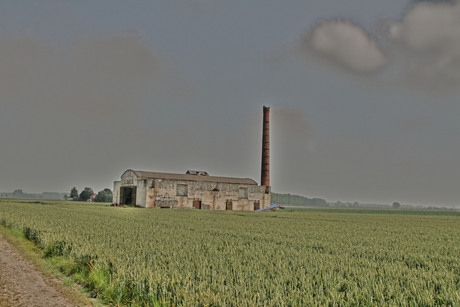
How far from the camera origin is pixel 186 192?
62.2 metres

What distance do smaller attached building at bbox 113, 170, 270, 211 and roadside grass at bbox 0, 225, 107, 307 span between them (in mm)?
41599

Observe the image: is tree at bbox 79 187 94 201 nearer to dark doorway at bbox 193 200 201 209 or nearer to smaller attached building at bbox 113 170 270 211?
smaller attached building at bbox 113 170 270 211

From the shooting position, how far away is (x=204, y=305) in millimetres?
6117

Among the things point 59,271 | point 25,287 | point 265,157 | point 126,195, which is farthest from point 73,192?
point 25,287

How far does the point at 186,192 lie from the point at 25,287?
5315 cm

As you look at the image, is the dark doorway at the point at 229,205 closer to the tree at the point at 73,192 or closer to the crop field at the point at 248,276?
the crop field at the point at 248,276

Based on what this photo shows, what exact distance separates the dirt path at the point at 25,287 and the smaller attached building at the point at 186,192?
46.3 m

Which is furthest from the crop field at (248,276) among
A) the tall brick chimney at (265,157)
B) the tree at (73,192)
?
the tree at (73,192)

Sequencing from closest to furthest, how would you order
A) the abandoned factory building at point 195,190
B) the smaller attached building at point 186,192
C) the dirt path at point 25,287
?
1. the dirt path at point 25,287
2. the smaller attached building at point 186,192
3. the abandoned factory building at point 195,190

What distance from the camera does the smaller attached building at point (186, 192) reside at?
58.9 m

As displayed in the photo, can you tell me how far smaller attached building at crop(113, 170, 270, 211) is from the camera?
58875mm

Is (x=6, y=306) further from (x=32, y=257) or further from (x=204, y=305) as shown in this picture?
(x=32, y=257)

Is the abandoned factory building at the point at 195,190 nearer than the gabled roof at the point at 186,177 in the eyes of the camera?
Yes

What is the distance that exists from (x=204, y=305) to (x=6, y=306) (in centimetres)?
480
